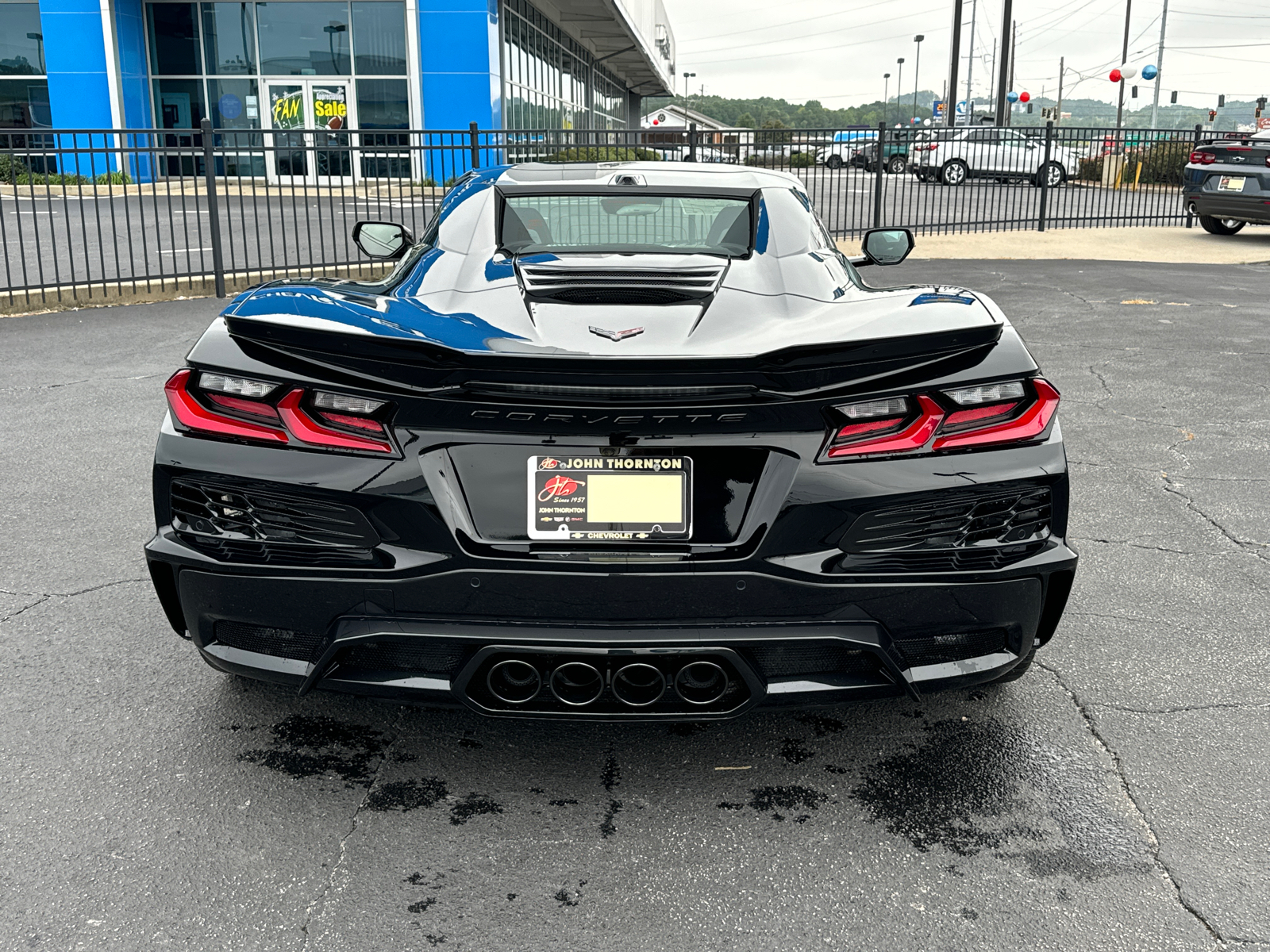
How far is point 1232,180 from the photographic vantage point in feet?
58.2

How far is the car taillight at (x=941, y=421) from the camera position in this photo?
8.47ft

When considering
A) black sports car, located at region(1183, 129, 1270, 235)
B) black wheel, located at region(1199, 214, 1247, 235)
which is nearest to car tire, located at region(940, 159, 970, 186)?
black wheel, located at region(1199, 214, 1247, 235)

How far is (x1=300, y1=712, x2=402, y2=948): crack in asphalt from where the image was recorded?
2.39 m

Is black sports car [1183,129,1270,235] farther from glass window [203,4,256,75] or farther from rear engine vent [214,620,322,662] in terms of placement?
glass window [203,4,256,75]

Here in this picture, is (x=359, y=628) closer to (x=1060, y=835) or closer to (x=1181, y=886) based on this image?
(x=1060, y=835)

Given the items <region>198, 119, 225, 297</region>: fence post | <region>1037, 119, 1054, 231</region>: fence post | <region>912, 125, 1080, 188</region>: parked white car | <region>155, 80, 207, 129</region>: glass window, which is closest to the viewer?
<region>198, 119, 225, 297</region>: fence post

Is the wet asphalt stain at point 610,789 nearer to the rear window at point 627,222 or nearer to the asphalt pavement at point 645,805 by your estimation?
the asphalt pavement at point 645,805

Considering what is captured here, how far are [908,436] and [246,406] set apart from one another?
150 centimetres

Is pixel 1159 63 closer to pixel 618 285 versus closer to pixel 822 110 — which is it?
pixel 618 285

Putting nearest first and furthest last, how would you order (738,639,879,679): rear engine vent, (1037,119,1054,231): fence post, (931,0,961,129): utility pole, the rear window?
(738,639,879,679): rear engine vent
the rear window
(1037,119,1054,231): fence post
(931,0,961,129): utility pole

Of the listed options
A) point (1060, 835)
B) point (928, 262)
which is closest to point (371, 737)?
point (1060, 835)

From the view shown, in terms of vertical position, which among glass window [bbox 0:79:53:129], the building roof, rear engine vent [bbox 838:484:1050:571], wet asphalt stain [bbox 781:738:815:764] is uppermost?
the building roof

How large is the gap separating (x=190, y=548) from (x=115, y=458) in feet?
12.1

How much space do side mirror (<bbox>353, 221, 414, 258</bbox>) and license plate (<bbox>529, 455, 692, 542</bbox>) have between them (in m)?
2.14
